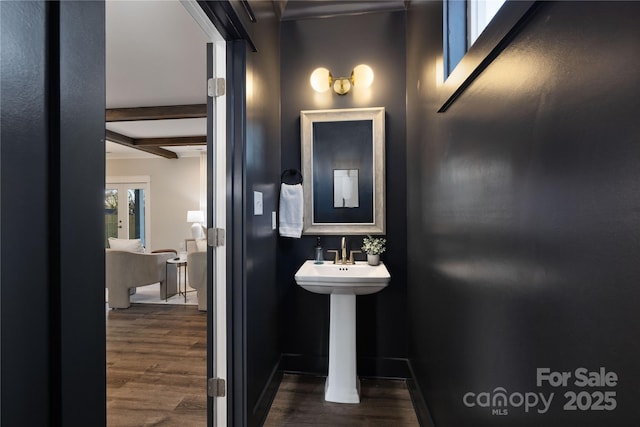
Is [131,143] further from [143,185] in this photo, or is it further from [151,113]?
[151,113]

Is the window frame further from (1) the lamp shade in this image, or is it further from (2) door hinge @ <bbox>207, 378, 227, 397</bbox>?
(1) the lamp shade

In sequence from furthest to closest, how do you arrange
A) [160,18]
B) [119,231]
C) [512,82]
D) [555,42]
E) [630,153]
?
[119,231] → [160,18] → [512,82] → [555,42] → [630,153]

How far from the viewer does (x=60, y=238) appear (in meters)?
0.60

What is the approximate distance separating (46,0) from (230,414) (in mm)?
1775

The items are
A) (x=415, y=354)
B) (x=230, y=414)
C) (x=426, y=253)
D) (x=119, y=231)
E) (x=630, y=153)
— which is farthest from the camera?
(x=119, y=231)

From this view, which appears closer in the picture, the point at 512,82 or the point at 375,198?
the point at 512,82

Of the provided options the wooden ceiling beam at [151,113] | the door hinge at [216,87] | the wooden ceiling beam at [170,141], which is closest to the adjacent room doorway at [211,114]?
the door hinge at [216,87]

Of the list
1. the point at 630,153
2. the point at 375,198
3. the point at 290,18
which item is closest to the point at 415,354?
the point at 375,198

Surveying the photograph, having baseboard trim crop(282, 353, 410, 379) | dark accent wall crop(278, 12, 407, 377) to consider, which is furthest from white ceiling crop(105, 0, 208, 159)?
baseboard trim crop(282, 353, 410, 379)

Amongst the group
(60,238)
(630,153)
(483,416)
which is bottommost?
(483,416)

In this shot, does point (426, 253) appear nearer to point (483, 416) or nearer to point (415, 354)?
point (415, 354)

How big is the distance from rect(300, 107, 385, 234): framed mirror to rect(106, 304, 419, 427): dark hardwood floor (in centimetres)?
116

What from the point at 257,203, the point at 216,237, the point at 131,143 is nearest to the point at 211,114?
the point at 257,203

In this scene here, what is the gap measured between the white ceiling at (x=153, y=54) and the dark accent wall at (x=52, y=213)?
1.58m
